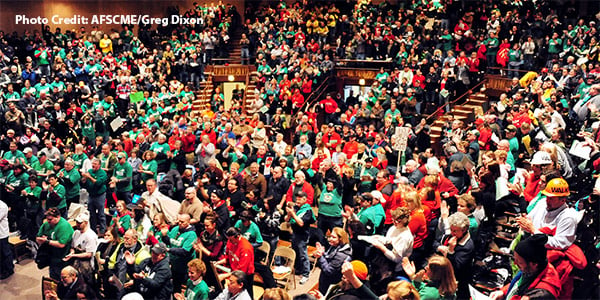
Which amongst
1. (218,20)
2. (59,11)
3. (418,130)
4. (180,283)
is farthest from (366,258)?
(59,11)

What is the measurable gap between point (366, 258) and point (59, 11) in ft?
71.4

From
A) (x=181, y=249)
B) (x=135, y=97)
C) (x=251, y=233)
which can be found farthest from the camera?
(x=135, y=97)

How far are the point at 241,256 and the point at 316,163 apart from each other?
5075 millimetres


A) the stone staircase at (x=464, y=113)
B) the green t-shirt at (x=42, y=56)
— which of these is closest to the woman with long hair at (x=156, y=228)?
the stone staircase at (x=464, y=113)

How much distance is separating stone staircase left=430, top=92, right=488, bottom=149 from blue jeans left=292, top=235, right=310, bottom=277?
8.52 metres

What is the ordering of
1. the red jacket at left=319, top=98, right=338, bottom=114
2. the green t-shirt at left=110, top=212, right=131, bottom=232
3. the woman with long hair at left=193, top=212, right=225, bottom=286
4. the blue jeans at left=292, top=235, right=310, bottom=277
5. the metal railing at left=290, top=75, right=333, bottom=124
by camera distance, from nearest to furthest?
the woman with long hair at left=193, top=212, right=225, bottom=286 → the green t-shirt at left=110, top=212, right=131, bottom=232 → the blue jeans at left=292, top=235, right=310, bottom=277 → the red jacket at left=319, top=98, right=338, bottom=114 → the metal railing at left=290, top=75, right=333, bottom=124

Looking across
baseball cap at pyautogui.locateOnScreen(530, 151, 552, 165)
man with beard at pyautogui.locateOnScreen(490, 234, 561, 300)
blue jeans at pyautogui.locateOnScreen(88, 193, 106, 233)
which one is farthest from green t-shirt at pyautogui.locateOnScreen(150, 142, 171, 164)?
man with beard at pyautogui.locateOnScreen(490, 234, 561, 300)

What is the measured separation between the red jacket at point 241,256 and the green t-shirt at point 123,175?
16.0ft

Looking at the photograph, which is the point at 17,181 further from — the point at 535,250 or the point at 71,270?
the point at 535,250

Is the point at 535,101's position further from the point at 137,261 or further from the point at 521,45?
the point at 137,261

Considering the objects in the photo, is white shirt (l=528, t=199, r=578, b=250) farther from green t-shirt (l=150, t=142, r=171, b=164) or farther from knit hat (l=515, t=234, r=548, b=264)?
green t-shirt (l=150, t=142, r=171, b=164)

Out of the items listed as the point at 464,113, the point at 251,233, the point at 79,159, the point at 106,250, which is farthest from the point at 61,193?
the point at 464,113

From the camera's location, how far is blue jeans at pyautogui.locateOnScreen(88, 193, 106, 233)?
35.2 ft

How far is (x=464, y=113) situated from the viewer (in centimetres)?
1725
